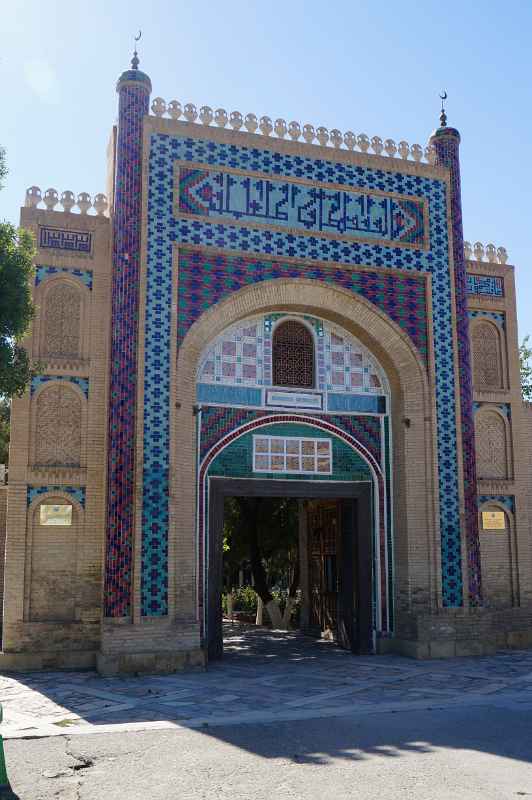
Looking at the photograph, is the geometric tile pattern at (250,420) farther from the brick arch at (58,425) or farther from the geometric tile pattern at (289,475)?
the brick arch at (58,425)

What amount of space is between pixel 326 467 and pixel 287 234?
11.4 ft

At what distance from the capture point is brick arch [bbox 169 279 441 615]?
35.9 feet

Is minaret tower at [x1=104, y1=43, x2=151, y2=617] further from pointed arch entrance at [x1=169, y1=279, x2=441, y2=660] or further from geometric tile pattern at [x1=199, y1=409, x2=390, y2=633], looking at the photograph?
geometric tile pattern at [x1=199, y1=409, x2=390, y2=633]

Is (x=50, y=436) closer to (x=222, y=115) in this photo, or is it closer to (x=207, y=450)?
(x=207, y=450)

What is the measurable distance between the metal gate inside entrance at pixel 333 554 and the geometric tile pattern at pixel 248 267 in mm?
956

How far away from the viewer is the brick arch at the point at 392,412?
10945 mm

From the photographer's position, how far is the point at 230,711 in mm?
7691

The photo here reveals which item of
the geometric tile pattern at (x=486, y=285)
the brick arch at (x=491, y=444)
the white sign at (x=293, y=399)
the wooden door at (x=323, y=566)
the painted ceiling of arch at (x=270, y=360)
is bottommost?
the wooden door at (x=323, y=566)

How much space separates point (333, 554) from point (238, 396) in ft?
11.6

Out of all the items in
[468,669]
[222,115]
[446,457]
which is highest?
[222,115]

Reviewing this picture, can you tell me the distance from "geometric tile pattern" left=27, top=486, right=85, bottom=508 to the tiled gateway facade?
42 millimetres

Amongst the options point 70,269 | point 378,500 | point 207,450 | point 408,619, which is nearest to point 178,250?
point 70,269

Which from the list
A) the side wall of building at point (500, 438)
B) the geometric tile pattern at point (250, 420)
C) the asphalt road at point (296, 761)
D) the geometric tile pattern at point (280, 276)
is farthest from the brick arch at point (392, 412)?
the asphalt road at point (296, 761)

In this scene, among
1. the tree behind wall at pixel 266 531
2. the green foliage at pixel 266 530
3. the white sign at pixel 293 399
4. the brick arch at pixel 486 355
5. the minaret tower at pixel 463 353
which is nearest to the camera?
the white sign at pixel 293 399
